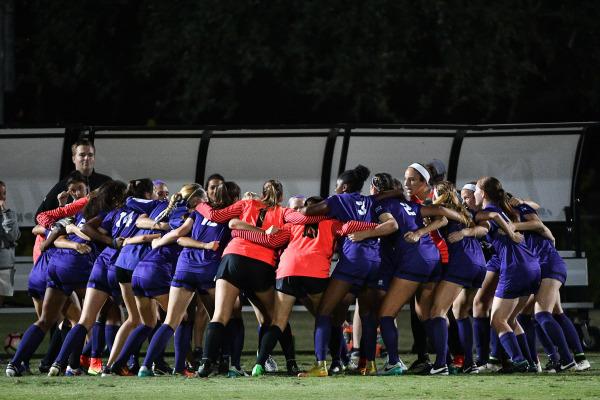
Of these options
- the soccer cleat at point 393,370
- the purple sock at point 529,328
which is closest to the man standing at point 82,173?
the soccer cleat at point 393,370

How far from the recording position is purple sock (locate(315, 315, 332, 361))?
1155 cm

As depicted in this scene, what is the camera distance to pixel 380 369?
40.9ft

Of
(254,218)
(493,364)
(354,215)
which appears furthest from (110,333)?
(493,364)

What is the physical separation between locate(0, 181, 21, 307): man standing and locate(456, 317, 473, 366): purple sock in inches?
201

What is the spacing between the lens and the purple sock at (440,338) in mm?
11742

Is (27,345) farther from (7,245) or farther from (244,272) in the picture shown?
(7,245)

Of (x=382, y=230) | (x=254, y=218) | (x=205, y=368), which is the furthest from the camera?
(x=254, y=218)

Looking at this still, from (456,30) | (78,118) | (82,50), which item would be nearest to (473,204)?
(456,30)

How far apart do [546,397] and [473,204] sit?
353cm

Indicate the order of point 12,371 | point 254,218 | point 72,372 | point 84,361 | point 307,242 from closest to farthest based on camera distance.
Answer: point 254,218
point 307,242
point 12,371
point 72,372
point 84,361

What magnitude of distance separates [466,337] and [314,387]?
2185 mm

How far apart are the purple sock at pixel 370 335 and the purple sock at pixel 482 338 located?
40.9 inches

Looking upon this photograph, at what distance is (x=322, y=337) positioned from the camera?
11.6m

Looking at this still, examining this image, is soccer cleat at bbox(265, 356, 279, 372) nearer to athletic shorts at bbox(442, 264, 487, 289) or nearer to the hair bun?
athletic shorts at bbox(442, 264, 487, 289)
